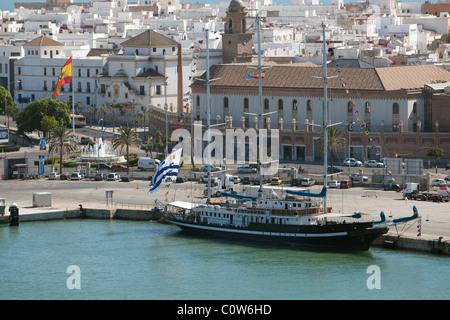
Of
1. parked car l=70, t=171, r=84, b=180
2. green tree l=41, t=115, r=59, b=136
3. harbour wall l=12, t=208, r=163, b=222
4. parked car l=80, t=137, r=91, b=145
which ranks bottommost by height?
harbour wall l=12, t=208, r=163, b=222

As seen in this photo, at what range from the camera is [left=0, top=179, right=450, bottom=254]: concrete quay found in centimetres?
7781

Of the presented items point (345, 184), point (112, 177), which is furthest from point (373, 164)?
point (112, 177)

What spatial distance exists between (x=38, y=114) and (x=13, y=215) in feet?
142

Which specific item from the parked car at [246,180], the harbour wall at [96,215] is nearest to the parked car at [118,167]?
the parked car at [246,180]

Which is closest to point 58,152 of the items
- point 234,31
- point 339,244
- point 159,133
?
point 159,133

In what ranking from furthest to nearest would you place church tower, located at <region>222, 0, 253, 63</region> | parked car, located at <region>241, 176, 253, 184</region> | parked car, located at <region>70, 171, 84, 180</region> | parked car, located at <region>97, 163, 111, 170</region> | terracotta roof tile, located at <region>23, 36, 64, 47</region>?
terracotta roof tile, located at <region>23, 36, 64, 47</region> < church tower, located at <region>222, 0, 253, 63</region> < parked car, located at <region>97, 163, 111, 170</region> < parked car, located at <region>70, 171, 84, 180</region> < parked car, located at <region>241, 176, 253, 184</region>

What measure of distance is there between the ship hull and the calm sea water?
3.14ft

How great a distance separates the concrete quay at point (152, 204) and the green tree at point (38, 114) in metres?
24.0

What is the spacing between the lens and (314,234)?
7856 centimetres

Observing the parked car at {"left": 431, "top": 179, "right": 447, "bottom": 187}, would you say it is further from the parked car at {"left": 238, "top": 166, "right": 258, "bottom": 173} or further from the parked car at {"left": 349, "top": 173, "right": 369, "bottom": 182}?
the parked car at {"left": 238, "top": 166, "right": 258, "bottom": 173}

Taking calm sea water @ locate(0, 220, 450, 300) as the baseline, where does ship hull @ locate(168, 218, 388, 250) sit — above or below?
above

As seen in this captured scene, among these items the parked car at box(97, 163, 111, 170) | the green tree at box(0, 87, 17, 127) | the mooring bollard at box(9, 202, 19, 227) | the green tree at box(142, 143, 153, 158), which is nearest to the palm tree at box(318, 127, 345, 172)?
the green tree at box(142, 143, 153, 158)

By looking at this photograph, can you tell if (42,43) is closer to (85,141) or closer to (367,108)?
(85,141)
